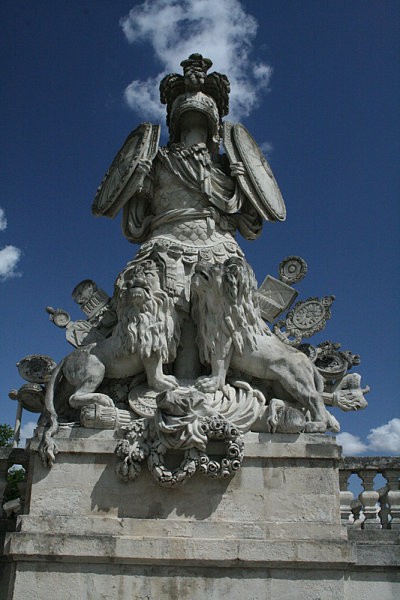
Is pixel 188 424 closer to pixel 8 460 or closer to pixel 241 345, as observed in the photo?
pixel 241 345

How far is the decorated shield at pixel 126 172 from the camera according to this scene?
28.6ft

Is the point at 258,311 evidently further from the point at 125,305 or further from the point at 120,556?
the point at 120,556

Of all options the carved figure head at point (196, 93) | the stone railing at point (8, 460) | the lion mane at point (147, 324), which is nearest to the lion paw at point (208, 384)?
the lion mane at point (147, 324)

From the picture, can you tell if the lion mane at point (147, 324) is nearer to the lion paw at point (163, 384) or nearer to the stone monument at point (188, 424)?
the stone monument at point (188, 424)

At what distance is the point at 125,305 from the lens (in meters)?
7.57

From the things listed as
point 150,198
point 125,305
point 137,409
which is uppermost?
point 150,198

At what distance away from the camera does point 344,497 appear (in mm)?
7348

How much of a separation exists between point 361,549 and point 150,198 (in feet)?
18.1

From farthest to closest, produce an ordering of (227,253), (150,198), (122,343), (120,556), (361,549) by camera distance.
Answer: (150,198)
(227,253)
(122,343)
(361,549)
(120,556)

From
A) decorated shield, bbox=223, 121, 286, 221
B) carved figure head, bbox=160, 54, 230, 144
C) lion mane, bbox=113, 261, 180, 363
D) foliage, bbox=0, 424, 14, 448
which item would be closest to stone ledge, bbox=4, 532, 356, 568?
lion mane, bbox=113, 261, 180, 363

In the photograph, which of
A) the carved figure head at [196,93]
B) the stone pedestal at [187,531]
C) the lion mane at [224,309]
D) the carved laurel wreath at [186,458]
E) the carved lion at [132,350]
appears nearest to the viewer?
the stone pedestal at [187,531]

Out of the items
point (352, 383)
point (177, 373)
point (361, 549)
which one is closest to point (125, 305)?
point (177, 373)

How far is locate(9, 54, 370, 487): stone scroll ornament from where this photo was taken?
6727 millimetres

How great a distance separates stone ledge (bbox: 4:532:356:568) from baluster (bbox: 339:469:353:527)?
95cm
